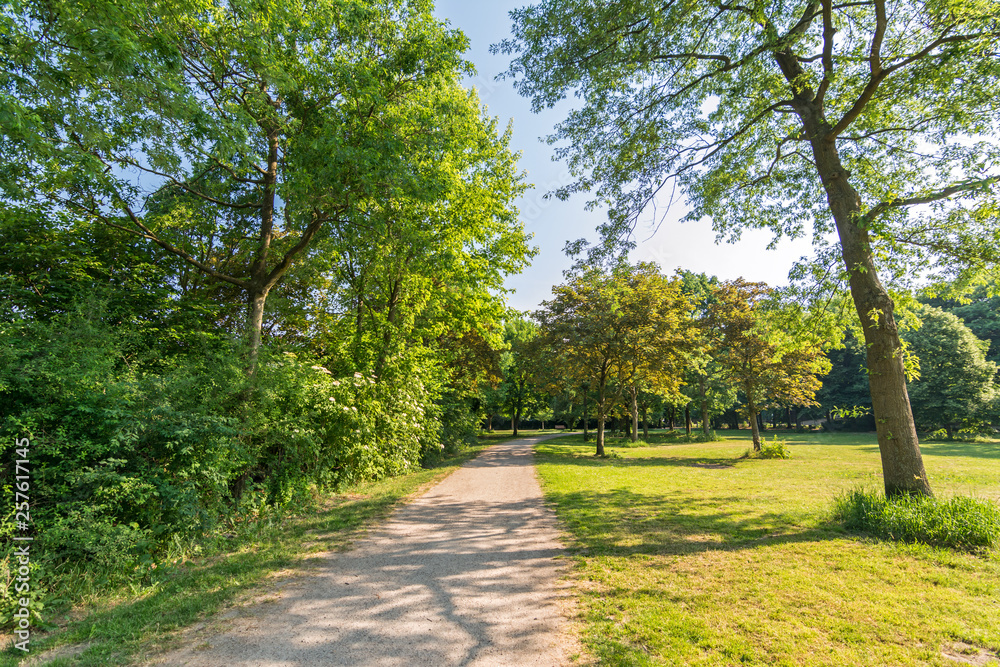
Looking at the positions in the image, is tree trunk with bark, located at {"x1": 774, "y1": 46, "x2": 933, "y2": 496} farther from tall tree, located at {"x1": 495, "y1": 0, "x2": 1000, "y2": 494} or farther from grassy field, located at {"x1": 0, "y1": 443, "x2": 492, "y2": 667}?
grassy field, located at {"x1": 0, "y1": 443, "x2": 492, "y2": 667}

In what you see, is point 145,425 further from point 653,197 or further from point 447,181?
point 653,197

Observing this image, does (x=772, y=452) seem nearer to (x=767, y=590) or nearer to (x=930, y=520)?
(x=930, y=520)

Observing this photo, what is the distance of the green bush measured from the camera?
213 inches

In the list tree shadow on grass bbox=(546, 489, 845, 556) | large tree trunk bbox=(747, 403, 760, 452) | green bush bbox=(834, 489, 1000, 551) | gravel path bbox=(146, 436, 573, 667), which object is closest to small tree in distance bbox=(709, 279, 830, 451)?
large tree trunk bbox=(747, 403, 760, 452)

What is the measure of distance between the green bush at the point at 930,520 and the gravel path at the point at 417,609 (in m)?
4.97

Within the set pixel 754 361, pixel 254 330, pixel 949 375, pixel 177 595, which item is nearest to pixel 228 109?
pixel 254 330

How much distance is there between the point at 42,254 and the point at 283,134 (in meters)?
5.07

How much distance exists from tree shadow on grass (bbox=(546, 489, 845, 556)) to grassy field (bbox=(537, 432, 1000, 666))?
0.03 meters

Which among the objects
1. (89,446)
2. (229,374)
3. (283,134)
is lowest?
(89,446)

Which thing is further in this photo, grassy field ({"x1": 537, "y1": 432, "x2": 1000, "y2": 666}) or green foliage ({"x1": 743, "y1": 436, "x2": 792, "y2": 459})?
green foliage ({"x1": 743, "y1": 436, "x2": 792, "y2": 459})

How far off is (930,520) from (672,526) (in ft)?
11.4

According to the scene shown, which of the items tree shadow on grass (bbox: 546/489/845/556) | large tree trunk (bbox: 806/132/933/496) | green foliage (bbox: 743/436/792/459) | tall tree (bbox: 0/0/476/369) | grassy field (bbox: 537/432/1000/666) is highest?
tall tree (bbox: 0/0/476/369)

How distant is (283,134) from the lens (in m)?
8.50

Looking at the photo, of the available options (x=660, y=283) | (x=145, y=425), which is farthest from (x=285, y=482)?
(x=660, y=283)
